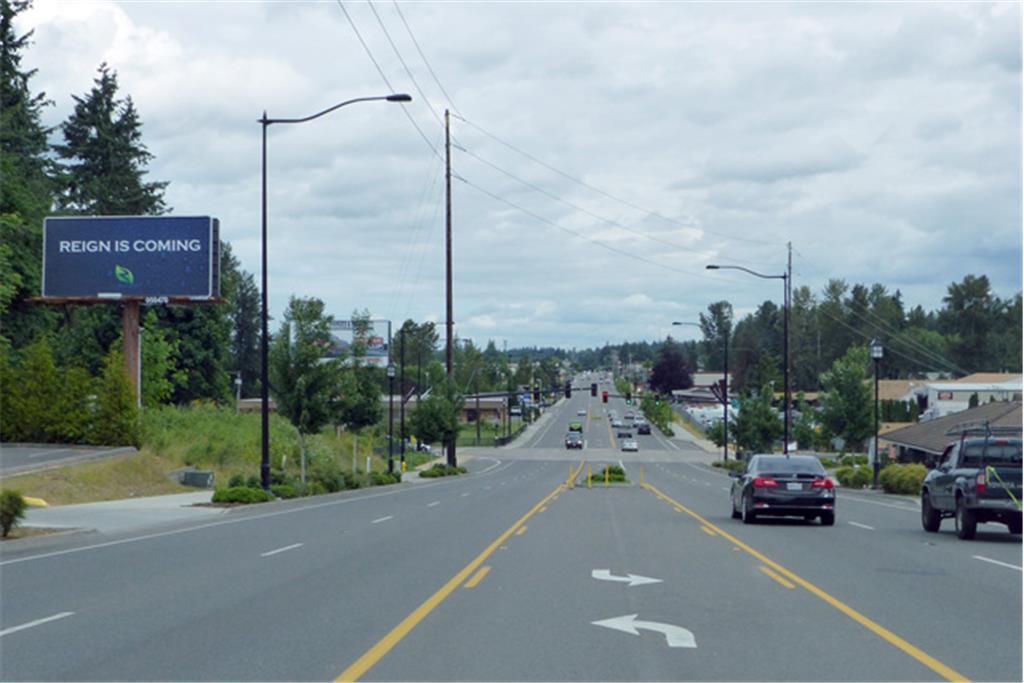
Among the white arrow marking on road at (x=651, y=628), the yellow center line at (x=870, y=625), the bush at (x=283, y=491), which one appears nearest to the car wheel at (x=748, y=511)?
the yellow center line at (x=870, y=625)

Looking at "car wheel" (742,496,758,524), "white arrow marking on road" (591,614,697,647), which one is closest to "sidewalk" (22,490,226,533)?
"car wheel" (742,496,758,524)

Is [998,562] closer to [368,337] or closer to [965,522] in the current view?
[965,522]

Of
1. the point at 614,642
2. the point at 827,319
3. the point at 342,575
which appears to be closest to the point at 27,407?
the point at 342,575

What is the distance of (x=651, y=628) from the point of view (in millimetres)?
11656

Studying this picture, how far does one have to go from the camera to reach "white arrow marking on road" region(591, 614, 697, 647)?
35.9ft

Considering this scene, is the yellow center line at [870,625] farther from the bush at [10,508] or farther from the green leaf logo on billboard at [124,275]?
the green leaf logo on billboard at [124,275]

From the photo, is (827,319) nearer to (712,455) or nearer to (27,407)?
(712,455)

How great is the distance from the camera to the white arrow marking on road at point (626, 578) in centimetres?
1531

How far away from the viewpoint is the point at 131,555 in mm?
19219

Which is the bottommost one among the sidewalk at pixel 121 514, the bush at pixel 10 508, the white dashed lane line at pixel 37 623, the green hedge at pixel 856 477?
the green hedge at pixel 856 477

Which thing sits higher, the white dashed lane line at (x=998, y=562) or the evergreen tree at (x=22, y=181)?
the evergreen tree at (x=22, y=181)

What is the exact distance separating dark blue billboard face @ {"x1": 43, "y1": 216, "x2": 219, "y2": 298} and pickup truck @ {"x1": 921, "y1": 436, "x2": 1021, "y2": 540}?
33825mm

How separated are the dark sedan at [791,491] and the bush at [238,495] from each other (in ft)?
45.3

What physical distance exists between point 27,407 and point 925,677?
38.7m
